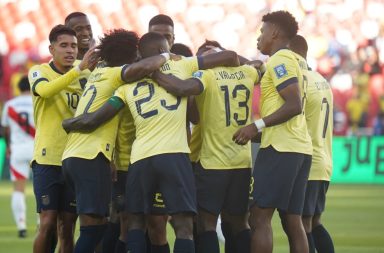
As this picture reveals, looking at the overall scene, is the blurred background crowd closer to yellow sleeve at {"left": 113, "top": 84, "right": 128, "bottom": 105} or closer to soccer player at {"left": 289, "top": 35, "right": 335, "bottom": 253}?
soccer player at {"left": 289, "top": 35, "right": 335, "bottom": 253}

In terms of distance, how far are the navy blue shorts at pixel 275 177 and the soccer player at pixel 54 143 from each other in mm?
1666

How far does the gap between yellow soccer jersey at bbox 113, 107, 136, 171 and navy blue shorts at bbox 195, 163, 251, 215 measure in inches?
26.4

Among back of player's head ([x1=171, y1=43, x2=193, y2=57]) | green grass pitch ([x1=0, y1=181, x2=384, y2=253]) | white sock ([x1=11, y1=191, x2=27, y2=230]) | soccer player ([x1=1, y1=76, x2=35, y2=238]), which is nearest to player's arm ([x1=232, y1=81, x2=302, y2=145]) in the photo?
back of player's head ([x1=171, y1=43, x2=193, y2=57])

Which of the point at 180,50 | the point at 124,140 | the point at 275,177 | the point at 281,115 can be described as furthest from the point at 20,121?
the point at 281,115

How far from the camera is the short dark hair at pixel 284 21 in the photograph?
326 inches

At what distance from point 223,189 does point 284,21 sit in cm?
149

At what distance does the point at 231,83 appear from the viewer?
27.1ft

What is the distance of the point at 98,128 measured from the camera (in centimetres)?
814

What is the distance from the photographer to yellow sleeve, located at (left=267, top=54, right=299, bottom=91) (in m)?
8.02

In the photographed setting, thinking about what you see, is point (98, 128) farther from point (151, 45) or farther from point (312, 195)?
point (312, 195)

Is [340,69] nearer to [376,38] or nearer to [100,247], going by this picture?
[376,38]

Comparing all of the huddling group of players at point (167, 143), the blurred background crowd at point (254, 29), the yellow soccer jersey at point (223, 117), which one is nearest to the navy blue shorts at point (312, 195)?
the huddling group of players at point (167, 143)

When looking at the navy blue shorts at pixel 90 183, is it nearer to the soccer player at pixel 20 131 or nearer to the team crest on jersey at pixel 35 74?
the team crest on jersey at pixel 35 74

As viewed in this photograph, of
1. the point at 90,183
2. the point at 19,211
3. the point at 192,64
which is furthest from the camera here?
the point at 19,211
